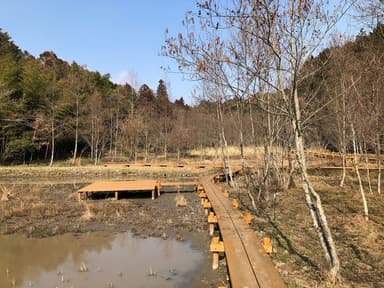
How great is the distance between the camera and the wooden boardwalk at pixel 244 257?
4470mm

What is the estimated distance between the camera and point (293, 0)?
4.38 meters

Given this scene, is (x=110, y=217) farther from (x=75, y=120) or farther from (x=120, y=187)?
(x=75, y=120)

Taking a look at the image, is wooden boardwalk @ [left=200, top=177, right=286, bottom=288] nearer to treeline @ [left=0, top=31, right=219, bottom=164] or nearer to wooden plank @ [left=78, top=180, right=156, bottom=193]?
wooden plank @ [left=78, top=180, right=156, bottom=193]

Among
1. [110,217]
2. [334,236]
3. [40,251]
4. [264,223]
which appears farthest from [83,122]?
[334,236]

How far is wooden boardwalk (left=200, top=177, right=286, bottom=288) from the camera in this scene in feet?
14.7

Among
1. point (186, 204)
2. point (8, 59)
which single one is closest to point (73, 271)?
point (186, 204)

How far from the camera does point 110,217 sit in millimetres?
11289

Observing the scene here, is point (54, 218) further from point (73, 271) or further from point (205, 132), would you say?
point (205, 132)

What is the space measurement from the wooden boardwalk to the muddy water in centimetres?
99

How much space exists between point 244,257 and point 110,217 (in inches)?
276

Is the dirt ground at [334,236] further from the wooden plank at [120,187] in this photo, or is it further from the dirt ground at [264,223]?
the wooden plank at [120,187]

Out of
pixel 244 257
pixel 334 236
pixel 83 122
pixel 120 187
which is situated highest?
pixel 83 122

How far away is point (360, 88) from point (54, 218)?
11.0 m

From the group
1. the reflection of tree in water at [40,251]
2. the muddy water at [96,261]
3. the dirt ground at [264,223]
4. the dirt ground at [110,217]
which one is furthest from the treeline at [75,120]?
the muddy water at [96,261]
